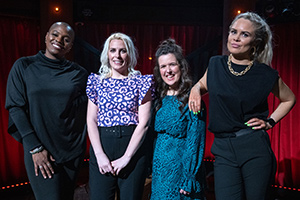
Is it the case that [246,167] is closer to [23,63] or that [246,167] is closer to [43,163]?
[43,163]

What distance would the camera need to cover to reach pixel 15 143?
12.7 ft

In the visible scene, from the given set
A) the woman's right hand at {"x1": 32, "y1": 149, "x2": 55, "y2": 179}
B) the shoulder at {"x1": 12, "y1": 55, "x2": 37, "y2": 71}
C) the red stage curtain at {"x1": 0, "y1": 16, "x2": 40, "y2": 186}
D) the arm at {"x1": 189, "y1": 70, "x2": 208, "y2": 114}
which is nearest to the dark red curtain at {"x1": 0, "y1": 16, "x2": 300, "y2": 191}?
the red stage curtain at {"x1": 0, "y1": 16, "x2": 40, "y2": 186}

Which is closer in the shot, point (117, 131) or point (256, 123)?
point (256, 123)

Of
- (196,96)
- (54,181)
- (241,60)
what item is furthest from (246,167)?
(54,181)

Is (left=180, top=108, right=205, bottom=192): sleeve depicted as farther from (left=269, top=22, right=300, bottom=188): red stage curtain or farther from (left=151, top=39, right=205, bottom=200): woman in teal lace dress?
(left=269, top=22, right=300, bottom=188): red stage curtain

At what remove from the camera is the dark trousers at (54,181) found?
197 cm

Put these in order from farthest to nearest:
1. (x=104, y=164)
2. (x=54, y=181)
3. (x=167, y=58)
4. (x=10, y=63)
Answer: (x=10, y=63) → (x=167, y=58) → (x=54, y=181) → (x=104, y=164)

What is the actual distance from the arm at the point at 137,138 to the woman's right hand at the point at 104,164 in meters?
0.03

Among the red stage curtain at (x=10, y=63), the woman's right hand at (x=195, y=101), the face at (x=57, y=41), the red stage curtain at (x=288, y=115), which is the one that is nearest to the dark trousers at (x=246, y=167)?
the woman's right hand at (x=195, y=101)

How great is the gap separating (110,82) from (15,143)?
8.40 ft

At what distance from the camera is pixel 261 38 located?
179 cm

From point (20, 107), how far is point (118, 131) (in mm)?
699

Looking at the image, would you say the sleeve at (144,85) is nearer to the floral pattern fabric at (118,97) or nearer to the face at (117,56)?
the floral pattern fabric at (118,97)

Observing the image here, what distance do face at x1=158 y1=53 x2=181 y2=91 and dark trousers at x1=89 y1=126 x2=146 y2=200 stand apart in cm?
47
